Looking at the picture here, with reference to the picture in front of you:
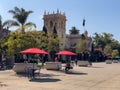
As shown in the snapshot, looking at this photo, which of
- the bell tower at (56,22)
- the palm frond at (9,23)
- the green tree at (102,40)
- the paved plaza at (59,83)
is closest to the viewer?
the paved plaza at (59,83)

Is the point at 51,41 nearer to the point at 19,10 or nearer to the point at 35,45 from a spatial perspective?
the point at 19,10

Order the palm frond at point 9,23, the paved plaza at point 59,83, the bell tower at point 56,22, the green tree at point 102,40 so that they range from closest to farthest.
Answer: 1. the paved plaza at point 59,83
2. the palm frond at point 9,23
3. the bell tower at point 56,22
4. the green tree at point 102,40

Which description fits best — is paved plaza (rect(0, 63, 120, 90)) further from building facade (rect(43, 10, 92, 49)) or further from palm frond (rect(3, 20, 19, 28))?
building facade (rect(43, 10, 92, 49))

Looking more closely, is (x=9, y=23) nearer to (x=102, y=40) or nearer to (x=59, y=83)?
(x=59, y=83)

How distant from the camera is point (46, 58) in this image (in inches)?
2830

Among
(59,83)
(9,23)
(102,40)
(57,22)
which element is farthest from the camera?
(102,40)

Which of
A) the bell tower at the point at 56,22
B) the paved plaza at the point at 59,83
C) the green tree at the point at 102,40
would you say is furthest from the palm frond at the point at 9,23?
the green tree at the point at 102,40

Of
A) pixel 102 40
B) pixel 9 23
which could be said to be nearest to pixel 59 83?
pixel 9 23

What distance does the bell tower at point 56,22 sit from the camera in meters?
85.4

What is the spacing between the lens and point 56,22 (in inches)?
3381

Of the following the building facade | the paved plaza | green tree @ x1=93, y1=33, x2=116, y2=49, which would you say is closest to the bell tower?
the building facade

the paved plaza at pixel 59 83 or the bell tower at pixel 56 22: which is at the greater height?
the bell tower at pixel 56 22

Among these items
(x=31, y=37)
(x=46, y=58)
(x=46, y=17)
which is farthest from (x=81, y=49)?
(x=31, y=37)

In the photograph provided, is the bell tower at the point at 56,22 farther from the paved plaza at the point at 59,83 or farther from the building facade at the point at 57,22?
the paved plaza at the point at 59,83
